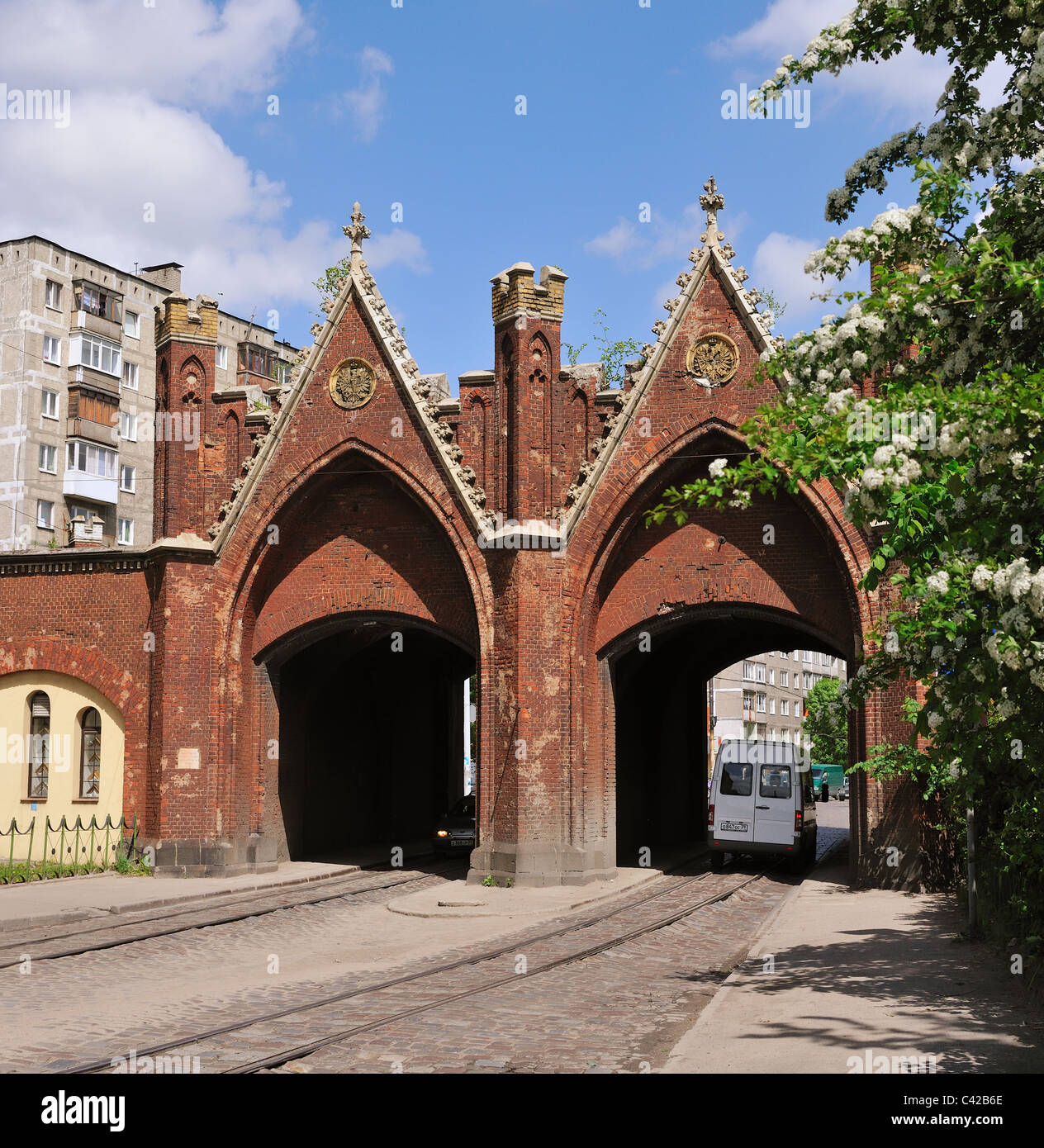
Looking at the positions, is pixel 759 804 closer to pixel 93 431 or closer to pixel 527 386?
pixel 527 386

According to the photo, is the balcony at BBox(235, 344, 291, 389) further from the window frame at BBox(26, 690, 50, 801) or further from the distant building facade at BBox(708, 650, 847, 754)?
the window frame at BBox(26, 690, 50, 801)

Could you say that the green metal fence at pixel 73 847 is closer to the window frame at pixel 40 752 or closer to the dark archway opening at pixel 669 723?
the window frame at pixel 40 752

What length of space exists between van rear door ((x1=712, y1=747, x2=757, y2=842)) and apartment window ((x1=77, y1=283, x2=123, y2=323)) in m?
37.7

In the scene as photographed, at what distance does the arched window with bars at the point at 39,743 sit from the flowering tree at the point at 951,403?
708 inches

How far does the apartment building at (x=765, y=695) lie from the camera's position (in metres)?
83.2

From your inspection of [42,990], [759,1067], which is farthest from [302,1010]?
[759,1067]

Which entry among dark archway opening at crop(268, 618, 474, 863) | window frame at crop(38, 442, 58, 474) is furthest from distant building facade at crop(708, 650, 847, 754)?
dark archway opening at crop(268, 618, 474, 863)

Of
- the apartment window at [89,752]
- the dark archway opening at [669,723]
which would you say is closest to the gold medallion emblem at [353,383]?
the dark archway opening at [669,723]

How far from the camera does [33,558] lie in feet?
78.1

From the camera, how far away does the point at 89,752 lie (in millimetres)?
23516

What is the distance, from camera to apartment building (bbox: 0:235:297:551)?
1934 inches

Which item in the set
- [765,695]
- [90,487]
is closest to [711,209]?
[90,487]

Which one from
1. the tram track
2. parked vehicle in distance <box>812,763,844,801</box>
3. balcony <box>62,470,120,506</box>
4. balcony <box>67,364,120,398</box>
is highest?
balcony <box>67,364,120,398</box>
